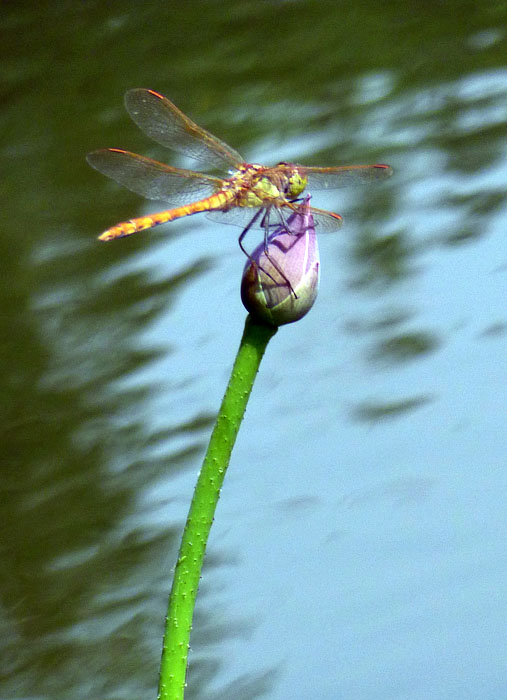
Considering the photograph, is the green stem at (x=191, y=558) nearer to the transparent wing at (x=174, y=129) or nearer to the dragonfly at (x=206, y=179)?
the dragonfly at (x=206, y=179)

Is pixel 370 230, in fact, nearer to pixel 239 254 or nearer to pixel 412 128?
pixel 239 254

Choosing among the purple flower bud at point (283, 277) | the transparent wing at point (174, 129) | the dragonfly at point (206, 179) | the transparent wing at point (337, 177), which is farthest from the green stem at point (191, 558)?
the transparent wing at point (174, 129)

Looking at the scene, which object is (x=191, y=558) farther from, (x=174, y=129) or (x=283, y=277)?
(x=174, y=129)

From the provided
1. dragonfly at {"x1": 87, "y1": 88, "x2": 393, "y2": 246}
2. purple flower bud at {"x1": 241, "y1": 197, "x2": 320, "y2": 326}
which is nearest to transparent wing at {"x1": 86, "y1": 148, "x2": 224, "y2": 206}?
dragonfly at {"x1": 87, "y1": 88, "x2": 393, "y2": 246}

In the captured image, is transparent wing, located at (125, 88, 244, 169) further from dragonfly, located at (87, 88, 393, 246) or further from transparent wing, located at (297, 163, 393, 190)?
transparent wing, located at (297, 163, 393, 190)

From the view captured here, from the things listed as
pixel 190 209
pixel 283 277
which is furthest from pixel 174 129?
pixel 283 277

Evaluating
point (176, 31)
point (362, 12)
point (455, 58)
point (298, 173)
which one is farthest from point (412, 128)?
point (298, 173)
